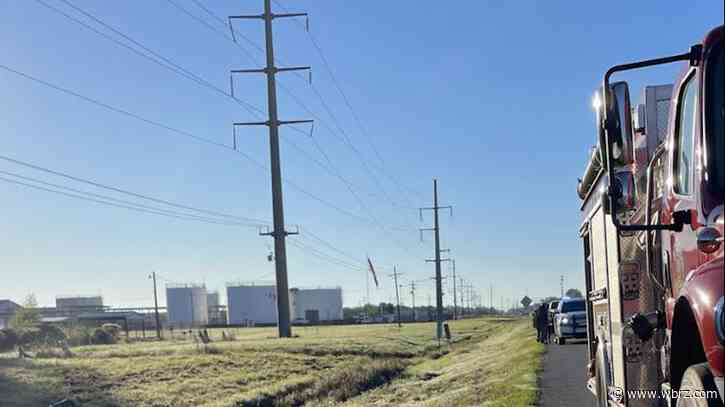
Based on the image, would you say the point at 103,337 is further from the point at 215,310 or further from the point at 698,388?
the point at 215,310

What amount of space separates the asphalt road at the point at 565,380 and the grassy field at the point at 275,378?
34cm

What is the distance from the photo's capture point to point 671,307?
177 inches

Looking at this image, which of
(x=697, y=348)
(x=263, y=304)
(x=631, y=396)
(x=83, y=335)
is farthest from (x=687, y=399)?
(x=263, y=304)

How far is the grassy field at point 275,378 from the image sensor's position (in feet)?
66.8

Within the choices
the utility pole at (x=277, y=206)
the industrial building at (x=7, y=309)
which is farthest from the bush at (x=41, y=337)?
the industrial building at (x=7, y=309)

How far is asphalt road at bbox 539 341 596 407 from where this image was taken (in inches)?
558

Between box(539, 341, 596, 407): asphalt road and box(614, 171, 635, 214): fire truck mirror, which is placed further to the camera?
box(539, 341, 596, 407): asphalt road

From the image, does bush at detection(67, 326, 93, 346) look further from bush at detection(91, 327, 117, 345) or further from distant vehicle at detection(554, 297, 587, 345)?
distant vehicle at detection(554, 297, 587, 345)

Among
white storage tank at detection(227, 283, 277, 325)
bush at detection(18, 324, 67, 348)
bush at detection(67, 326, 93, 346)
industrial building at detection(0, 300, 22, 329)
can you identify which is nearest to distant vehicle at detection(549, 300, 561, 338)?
bush at detection(18, 324, 67, 348)

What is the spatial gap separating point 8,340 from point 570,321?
4425cm

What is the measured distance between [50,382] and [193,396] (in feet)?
18.7

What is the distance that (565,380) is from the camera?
1712 centimetres

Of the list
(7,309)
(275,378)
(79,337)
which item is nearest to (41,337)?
(79,337)

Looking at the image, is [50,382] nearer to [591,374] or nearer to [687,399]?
[591,374]
